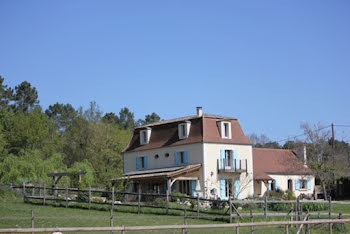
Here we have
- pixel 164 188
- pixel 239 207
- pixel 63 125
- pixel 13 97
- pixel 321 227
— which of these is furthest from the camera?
pixel 63 125

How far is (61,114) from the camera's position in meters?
106

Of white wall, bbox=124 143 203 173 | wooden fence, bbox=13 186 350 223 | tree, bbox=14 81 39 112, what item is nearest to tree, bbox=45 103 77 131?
tree, bbox=14 81 39 112

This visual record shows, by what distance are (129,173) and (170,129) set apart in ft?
20.4

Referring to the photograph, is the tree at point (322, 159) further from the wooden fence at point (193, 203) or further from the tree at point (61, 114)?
the tree at point (61, 114)

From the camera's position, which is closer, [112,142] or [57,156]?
[57,156]

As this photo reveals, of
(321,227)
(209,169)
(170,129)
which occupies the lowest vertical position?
(321,227)

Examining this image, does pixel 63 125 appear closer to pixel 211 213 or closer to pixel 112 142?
pixel 112 142

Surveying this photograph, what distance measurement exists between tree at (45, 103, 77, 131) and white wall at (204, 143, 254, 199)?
185 ft

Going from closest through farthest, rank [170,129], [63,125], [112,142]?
[170,129] < [112,142] < [63,125]

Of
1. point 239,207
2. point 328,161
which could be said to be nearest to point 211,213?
point 239,207

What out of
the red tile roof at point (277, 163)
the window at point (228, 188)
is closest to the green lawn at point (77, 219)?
the window at point (228, 188)

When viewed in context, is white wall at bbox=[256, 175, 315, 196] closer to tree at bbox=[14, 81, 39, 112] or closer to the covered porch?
the covered porch

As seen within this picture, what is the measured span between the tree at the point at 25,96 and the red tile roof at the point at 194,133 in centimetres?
3620

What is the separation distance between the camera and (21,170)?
180 ft
